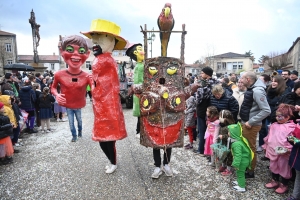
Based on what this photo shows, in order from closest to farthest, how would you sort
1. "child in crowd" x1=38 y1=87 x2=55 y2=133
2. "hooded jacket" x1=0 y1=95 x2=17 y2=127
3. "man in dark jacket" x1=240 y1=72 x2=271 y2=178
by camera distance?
1. "man in dark jacket" x1=240 y1=72 x2=271 y2=178
2. "hooded jacket" x1=0 y1=95 x2=17 y2=127
3. "child in crowd" x1=38 y1=87 x2=55 y2=133

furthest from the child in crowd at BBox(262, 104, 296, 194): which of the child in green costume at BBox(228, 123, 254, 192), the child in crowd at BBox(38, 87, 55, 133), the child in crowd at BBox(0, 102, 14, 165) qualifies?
the child in crowd at BBox(38, 87, 55, 133)

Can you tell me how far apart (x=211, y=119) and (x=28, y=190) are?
279 centimetres

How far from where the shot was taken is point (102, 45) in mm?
2799

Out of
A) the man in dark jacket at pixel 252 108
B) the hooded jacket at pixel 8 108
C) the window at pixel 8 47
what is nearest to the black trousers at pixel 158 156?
the man in dark jacket at pixel 252 108

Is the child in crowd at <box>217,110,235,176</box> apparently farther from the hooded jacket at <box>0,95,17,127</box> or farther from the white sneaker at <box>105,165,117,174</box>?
the hooded jacket at <box>0,95,17,127</box>

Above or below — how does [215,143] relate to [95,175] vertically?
above

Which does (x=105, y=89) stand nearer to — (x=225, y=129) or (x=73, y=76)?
(x=73, y=76)

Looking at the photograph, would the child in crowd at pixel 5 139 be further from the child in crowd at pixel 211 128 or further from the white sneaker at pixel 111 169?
the child in crowd at pixel 211 128

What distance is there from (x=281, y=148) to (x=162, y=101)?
158 cm

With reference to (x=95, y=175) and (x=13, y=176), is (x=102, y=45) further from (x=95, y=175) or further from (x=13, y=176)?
(x=13, y=176)

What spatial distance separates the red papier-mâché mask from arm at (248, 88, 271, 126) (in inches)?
36.9

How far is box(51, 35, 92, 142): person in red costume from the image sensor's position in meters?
3.08

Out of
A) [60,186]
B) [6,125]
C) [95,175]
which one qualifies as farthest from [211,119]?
[6,125]

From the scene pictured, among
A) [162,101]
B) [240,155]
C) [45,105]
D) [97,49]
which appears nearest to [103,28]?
[97,49]
